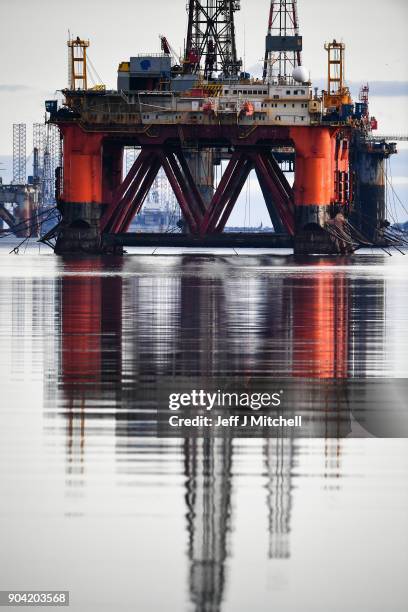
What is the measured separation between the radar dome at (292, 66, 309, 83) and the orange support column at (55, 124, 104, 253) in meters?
9.36

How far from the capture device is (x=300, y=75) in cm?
6438

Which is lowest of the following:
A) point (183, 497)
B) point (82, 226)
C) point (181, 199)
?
point (183, 497)

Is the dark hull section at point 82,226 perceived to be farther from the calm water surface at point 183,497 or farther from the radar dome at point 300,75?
the calm water surface at point 183,497

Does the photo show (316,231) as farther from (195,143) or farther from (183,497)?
(183,497)

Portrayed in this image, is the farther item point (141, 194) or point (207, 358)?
point (141, 194)

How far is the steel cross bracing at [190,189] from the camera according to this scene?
6444 centimetres

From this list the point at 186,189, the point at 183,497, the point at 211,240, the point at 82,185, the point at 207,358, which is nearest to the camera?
the point at 183,497

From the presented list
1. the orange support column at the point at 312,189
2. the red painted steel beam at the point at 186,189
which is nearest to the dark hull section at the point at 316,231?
the orange support column at the point at 312,189

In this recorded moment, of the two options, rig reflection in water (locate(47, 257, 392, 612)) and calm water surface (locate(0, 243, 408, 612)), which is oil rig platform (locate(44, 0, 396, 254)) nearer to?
rig reflection in water (locate(47, 257, 392, 612))

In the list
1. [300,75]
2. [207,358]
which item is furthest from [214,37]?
[207,358]

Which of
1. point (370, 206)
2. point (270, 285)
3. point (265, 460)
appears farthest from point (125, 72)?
point (265, 460)

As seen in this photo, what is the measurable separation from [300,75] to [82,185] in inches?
443

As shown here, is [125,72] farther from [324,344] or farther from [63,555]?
[63,555]

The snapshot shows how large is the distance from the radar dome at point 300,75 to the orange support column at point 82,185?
9362mm
